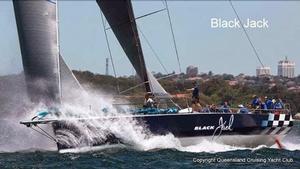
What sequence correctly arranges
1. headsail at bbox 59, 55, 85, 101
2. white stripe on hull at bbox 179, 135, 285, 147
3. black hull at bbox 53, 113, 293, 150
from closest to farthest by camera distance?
black hull at bbox 53, 113, 293, 150 < headsail at bbox 59, 55, 85, 101 < white stripe on hull at bbox 179, 135, 285, 147

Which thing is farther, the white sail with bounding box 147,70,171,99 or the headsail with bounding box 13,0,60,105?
the white sail with bounding box 147,70,171,99

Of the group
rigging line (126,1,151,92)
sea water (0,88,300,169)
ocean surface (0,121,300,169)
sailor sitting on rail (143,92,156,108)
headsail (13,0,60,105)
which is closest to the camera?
ocean surface (0,121,300,169)

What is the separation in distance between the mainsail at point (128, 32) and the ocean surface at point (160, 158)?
2765 mm

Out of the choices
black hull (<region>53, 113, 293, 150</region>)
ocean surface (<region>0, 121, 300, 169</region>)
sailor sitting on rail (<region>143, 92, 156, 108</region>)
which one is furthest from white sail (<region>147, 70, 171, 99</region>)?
ocean surface (<region>0, 121, 300, 169</region>)

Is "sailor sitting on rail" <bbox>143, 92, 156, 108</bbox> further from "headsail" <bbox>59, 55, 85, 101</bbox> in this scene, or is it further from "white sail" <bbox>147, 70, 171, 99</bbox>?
"headsail" <bbox>59, 55, 85, 101</bbox>

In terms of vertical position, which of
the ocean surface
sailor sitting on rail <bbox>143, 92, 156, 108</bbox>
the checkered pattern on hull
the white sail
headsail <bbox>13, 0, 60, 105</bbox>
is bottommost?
the ocean surface

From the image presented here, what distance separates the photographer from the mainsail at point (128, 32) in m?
22.0

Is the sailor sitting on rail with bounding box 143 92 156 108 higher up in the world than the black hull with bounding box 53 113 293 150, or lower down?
higher up

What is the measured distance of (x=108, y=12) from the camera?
2206 centimetres

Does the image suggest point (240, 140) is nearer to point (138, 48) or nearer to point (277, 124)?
point (277, 124)

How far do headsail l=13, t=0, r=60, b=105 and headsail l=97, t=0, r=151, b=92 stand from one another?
247 cm

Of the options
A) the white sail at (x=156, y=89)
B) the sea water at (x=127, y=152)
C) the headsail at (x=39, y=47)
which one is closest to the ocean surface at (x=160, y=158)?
the sea water at (x=127, y=152)

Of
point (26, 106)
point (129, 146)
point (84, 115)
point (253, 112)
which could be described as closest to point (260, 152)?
point (253, 112)

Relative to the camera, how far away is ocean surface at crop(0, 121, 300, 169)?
17062 mm
